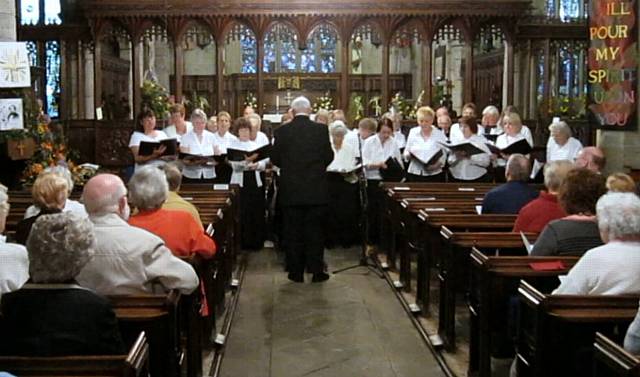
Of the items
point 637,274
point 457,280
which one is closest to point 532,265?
point 637,274

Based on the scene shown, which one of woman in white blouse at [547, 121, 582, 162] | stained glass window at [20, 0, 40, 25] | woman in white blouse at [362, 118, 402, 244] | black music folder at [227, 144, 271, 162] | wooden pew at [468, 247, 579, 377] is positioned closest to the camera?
wooden pew at [468, 247, 579, 377]

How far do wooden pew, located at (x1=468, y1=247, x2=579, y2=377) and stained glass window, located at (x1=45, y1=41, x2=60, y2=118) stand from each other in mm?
11740

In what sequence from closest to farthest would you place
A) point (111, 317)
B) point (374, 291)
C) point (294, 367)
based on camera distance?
point (111, 317)
point (294, 367)
point (374, 291)

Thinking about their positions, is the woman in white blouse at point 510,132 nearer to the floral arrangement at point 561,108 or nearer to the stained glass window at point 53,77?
the floral arrangement at point 561,108

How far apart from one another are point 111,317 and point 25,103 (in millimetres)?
8270

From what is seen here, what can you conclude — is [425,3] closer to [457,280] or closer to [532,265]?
[457,280]

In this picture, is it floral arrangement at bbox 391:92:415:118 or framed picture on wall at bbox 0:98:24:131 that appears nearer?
framed picture on wall at bbox 0:98:24:131

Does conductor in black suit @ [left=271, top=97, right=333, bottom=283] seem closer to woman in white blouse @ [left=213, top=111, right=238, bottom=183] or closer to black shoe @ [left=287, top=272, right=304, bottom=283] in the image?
black shoe @ [left=287, top=272, right=304, bottom=283]

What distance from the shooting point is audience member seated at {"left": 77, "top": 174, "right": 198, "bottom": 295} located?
4.29 metres

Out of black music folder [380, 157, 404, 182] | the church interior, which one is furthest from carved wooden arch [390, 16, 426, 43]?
black music folder [380, 157, 404, 182]

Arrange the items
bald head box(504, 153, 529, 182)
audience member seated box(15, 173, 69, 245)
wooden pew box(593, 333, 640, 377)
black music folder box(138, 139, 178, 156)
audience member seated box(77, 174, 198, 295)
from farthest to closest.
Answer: black music folder box(138, 139, 178, 156)
bald head box(504, 153, 529, 182)
audience member seated box(15, 173, 69, 245)
audience member seated box(77, 174, 198, 295)
wooden pew box(593, 333, 640, 377)

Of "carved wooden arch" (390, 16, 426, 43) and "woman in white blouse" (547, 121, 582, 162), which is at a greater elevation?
"carved wooden arch" (390, 16, 426, 43)

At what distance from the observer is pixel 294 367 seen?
19.4 ft

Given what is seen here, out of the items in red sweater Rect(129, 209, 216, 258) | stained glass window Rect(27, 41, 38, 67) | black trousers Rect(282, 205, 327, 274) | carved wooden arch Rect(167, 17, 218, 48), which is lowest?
black trousers Rect(282, 205, 327, 274)
